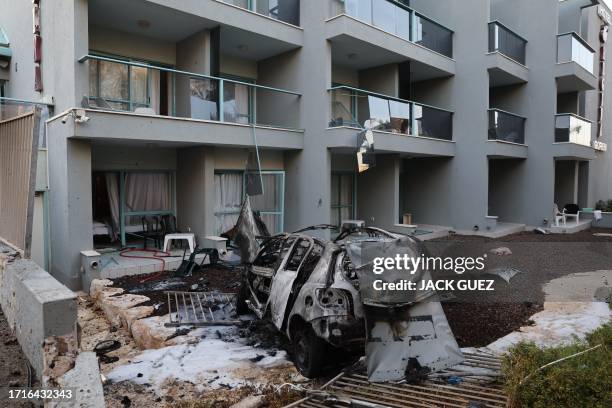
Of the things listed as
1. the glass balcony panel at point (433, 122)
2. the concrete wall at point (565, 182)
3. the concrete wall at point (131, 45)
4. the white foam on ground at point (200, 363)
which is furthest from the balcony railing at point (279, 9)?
the concrete wall at point (565, 182)

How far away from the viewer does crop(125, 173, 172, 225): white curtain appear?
11727 millimetres

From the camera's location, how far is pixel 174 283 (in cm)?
920

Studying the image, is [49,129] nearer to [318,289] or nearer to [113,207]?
[113,207]

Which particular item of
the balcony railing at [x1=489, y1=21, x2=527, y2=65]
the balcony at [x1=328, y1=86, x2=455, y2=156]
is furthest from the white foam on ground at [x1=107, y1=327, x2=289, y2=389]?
the balcony railing at [x1=489, y1=21, x2=527, y2=65]

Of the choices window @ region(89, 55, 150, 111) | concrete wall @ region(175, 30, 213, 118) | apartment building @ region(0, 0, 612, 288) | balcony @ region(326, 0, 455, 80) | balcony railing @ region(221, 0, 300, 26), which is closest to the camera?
apartment building @ region(0, 0, 612, 288)

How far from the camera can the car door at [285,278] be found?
220 inches

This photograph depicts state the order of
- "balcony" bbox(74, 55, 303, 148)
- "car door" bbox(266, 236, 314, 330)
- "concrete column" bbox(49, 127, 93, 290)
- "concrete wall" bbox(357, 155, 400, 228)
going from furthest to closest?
"concrete wall" bbox(357, 155, 400, 228), "balcony" bbox(74, 55, 303, 148), "concrete column" bbox(49, 127, 93, 290), "car door" bbox(266, 236, 314, 330)

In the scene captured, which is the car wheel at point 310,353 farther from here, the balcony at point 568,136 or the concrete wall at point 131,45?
the balcony at point 568,136

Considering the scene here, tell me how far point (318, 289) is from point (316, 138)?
845cm

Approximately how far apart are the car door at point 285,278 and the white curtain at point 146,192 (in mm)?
7059

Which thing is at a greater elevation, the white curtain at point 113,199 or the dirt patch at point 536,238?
the white curtain at point 113,199

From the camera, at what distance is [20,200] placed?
6.93 meters

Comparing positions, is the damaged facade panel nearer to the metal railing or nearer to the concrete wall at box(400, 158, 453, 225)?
the metal railing

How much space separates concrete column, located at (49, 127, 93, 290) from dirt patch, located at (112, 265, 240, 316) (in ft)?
3.49
